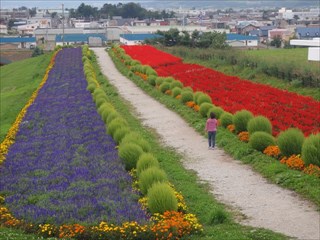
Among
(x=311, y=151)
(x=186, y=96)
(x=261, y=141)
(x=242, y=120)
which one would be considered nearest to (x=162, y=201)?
(x=311, y=151)

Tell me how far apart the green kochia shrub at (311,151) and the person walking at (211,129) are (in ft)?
11.6

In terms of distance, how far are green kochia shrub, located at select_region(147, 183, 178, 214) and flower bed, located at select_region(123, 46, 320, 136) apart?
8.03 meters

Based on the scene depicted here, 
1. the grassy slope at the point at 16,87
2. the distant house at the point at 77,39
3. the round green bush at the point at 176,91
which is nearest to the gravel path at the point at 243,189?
the round green bush at the point at 176,91

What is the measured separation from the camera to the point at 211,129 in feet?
54.4

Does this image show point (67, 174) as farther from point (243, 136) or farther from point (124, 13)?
point (124, 13)

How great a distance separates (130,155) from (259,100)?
11.2 metres

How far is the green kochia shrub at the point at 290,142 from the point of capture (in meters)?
14.6

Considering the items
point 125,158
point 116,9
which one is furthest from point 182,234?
point 116,9

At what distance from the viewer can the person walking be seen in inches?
653

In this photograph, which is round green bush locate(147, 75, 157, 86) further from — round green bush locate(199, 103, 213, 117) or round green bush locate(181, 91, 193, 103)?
round green bush locate(199, 103, 213, 117)

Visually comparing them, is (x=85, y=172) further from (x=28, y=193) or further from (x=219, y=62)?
(x=219, y=62)

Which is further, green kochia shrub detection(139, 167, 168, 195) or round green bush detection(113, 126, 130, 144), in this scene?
round green bush detection(113, 126, 130, 144)

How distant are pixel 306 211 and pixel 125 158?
4.55 meters

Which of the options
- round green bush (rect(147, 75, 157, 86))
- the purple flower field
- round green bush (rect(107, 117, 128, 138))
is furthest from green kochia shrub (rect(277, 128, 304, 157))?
round green bush (rect(147, 75, 157, 86))
